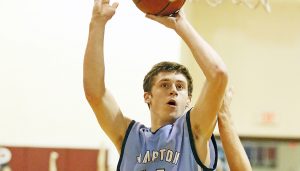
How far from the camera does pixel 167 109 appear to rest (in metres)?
2.25

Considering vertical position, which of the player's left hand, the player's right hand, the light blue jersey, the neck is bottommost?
the light blue jersey

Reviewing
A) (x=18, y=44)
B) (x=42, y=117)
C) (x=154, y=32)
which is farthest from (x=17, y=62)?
(x=154, y=32)

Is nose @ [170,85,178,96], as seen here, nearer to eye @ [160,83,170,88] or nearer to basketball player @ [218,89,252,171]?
eye @ [160,83,170,88]

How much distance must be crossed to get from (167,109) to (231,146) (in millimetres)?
301

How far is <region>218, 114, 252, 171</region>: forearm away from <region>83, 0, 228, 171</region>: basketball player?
0.06 metres

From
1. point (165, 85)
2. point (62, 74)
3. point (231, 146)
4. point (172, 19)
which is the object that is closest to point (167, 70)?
point (165, 85)

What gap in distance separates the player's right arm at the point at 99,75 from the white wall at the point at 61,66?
267 centimetres

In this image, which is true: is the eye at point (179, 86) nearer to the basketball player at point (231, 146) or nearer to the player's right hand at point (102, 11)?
the basketball player at point (231, 146)

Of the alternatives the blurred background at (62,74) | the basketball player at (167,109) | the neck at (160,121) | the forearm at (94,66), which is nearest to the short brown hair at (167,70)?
the basketball player at (167,109)

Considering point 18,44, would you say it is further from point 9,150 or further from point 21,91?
point 9,150

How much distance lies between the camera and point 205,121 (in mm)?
2076

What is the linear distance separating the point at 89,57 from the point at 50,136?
9.31ft

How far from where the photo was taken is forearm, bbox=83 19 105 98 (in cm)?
221

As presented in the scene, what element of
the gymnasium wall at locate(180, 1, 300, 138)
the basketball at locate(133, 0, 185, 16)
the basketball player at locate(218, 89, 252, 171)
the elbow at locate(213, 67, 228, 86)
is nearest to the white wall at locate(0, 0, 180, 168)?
the gymnasium wall at locate(180, 1, 300, 138)
